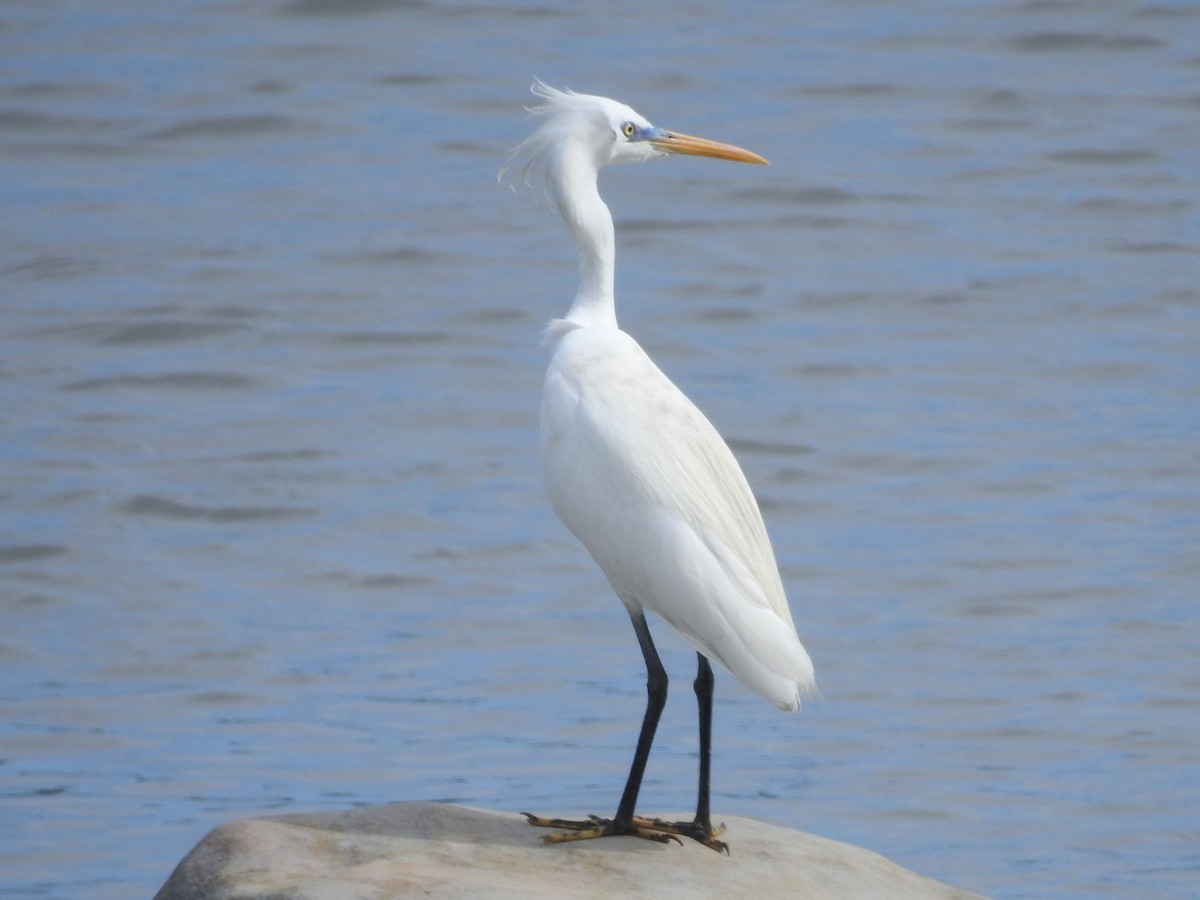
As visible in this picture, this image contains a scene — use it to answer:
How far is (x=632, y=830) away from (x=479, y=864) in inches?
21.5

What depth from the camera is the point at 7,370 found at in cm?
1634

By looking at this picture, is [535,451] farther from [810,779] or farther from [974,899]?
[974,899]

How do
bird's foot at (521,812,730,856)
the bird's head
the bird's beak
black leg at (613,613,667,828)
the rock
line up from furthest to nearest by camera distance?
the bird's beak
the bird's head
black leg at (613,613,667,828)
bird's foot at (521,812,730,856)
the rock

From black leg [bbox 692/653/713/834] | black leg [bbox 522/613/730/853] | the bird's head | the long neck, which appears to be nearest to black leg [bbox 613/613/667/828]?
black leg [bbox 522/613/730/853]

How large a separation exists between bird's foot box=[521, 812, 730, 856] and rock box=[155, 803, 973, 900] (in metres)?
0.03

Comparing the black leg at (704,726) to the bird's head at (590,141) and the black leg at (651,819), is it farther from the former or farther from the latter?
the bird's head at (590,141)

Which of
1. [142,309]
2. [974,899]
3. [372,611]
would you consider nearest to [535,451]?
[372,611]

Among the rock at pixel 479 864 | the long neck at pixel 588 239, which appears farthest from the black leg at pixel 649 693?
the long neck at pixel 588 239

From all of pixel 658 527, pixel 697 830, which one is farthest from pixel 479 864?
pixel 658 527

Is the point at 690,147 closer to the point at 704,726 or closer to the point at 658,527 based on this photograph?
the point at 658,527

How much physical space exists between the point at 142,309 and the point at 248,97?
486 cm

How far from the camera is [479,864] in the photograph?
4.50m

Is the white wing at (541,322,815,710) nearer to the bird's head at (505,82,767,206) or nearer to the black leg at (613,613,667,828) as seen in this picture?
the black leg at (613,613,667,828)

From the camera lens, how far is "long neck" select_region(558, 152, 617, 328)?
5.45 m
